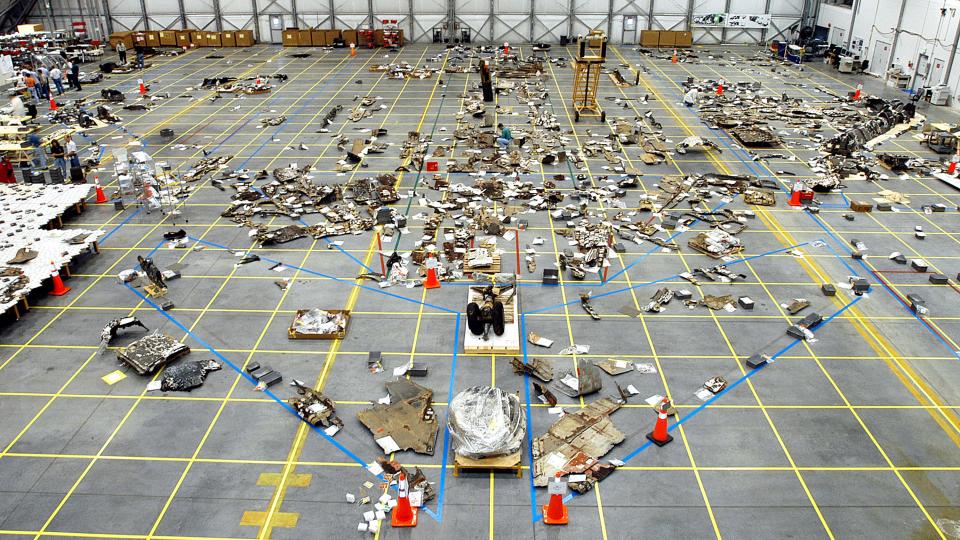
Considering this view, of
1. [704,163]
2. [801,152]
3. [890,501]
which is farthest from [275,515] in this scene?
[801,152]

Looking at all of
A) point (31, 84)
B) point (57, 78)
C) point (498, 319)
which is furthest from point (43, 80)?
point (498, 319)

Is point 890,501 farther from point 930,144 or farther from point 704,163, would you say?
point 930,144

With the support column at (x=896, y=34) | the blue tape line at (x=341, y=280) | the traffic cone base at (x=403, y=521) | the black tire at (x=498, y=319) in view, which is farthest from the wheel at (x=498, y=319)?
the support column at (x=896, y=34)

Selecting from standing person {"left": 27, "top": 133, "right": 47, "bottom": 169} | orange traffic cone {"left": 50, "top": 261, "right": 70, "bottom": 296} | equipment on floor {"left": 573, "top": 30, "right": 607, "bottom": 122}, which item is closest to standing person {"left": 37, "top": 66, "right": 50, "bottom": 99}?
standing person {"left": 27, "top": 133, "right": 47, "bottom": 169}

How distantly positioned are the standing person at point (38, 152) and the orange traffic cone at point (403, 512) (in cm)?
2297

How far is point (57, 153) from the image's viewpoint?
2366 centimetres

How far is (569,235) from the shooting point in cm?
1969

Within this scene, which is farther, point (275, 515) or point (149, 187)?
point (149, 187)

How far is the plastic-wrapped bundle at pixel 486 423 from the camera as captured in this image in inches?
429

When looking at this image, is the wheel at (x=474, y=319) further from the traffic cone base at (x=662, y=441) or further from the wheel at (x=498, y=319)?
the traffic cone base at (x=662, y=441)

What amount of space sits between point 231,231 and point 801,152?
77.7 feet

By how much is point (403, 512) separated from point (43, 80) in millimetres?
37469

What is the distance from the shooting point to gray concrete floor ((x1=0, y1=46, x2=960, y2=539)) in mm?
10203

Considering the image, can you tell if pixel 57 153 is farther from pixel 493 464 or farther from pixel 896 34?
pixel 896 34
